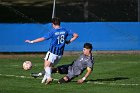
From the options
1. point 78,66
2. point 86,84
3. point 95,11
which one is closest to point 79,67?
point 78,66

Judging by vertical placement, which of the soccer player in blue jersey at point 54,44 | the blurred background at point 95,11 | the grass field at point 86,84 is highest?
the blurred background at point 95,11

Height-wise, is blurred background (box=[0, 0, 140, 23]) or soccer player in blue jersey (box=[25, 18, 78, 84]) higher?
blurred background (box=[0, 0, 140, 23])

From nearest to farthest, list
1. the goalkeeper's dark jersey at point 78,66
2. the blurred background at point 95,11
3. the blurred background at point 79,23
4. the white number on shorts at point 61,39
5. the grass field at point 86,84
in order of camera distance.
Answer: the grass field at point 86,84
the white number on shorts at point 61,39
the goalkeeper's dark jersey at point 78,66
the blurred background at point 79,23
the blurred background at point 95,11

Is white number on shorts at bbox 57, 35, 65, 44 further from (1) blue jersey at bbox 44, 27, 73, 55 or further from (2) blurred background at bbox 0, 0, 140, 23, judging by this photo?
(2) blurred background at bbox 0, 0, 140, 23

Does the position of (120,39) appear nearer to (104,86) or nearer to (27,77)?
(27,77)

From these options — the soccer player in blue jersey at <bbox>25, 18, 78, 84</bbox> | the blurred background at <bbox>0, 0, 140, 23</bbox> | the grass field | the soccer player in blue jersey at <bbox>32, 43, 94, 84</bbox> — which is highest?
the blurred background at <bbox>0, 0, 140, 23</bbox>

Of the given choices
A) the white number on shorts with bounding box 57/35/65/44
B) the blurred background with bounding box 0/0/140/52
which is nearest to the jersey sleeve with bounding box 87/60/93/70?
the white number on shorts with bounding box 57/35/65/44

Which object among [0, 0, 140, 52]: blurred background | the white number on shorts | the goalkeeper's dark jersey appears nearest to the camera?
the white number on shorts

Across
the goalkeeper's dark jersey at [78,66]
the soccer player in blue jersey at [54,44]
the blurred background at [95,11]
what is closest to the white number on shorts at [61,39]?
the soccer player in blue jersey at [54,44]

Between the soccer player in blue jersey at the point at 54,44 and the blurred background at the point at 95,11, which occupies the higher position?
the blurred background at the point at 95,11

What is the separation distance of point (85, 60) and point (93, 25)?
1621cm

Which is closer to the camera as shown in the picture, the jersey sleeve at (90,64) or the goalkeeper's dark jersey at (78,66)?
the jersey sleeve at (90,64)

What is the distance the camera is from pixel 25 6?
41000 mm

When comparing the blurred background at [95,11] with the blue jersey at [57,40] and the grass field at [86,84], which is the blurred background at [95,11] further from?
the blue jersey at [57,40]
